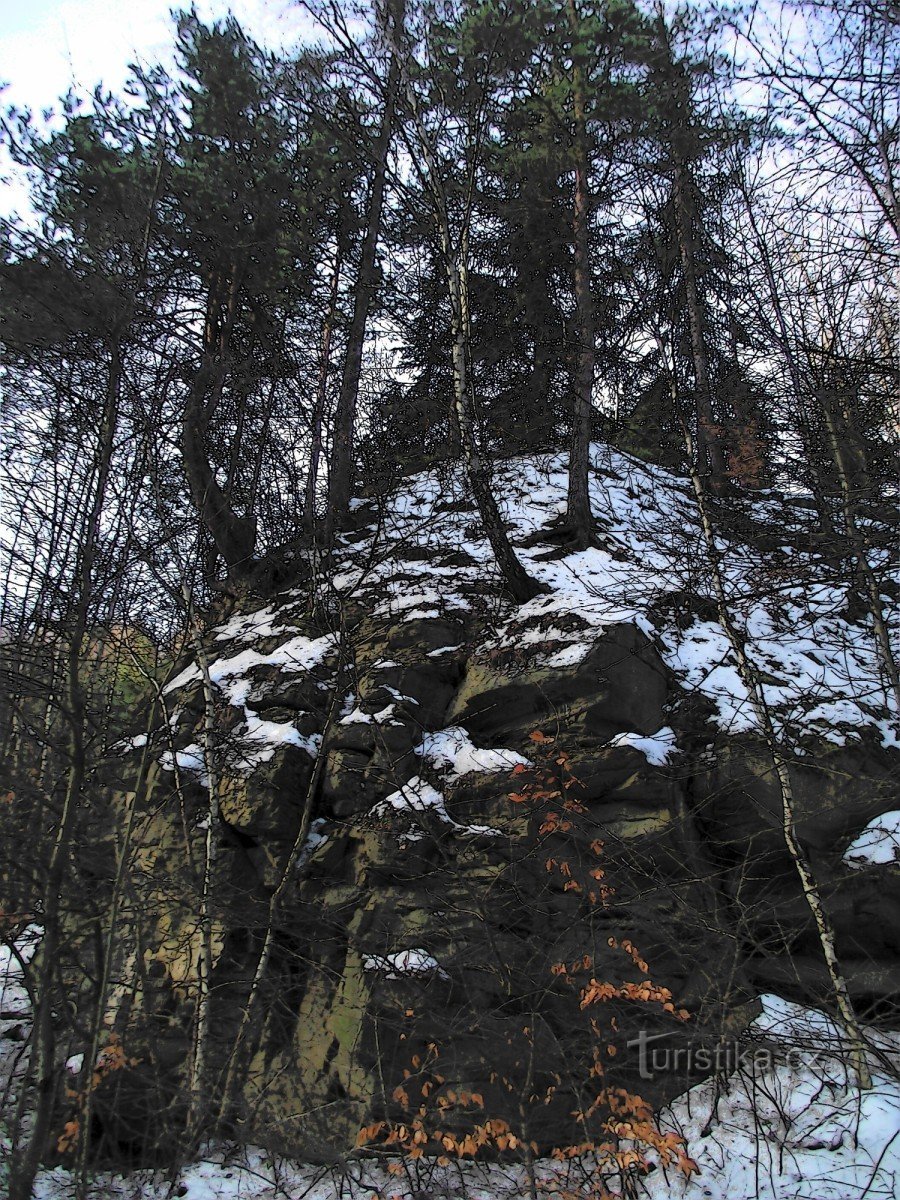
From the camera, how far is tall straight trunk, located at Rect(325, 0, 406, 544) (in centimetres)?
859

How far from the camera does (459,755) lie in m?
6.43

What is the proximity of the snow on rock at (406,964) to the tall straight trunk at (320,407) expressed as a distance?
16.4 feet

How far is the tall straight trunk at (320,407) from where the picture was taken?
9.26m

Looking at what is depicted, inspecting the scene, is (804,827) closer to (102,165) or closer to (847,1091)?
(847,1091)

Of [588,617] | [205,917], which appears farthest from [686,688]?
[205,917]

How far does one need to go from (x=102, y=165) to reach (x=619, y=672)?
7743mm

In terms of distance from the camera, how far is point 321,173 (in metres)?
9.27

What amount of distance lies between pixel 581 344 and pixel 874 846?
261 inches

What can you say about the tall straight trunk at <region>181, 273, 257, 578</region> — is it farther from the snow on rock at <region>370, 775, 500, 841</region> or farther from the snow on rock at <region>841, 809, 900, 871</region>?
the snow on rock at <region>841, 809, 900, 871</region>

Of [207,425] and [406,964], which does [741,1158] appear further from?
[207,425]

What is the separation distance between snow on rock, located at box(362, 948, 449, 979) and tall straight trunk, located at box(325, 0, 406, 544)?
443 cm

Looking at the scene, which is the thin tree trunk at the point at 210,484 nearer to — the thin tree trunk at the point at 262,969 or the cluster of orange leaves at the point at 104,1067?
the thin tree trunk at the point at 262,969

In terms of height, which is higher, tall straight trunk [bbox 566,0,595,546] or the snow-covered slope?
tall straight trunk [bbox 566,0,595,546]
